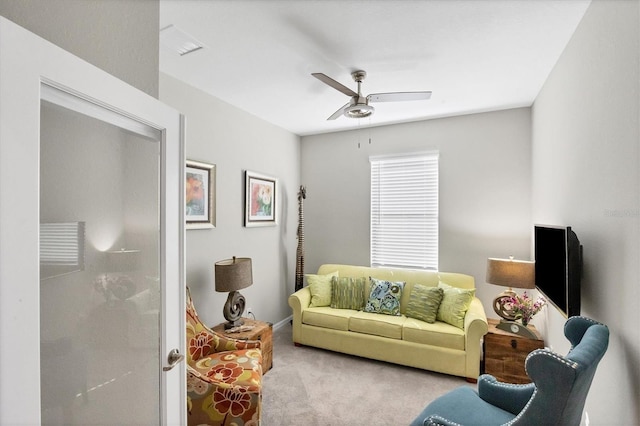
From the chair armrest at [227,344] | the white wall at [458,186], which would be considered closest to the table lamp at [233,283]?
the chair armrest at [227,344]

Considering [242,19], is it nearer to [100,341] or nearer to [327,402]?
[100,341]

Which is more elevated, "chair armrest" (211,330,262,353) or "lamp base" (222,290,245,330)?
"lamp base" (222,290,245,330)

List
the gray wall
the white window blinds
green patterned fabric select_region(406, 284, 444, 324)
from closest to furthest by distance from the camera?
the white window blinds → the gray wall → green patterned fabric select_region(406, 284, 444, 324)

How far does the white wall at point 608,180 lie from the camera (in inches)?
50.7

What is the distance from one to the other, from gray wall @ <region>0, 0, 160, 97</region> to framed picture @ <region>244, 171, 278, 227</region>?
Answer: 221 cm

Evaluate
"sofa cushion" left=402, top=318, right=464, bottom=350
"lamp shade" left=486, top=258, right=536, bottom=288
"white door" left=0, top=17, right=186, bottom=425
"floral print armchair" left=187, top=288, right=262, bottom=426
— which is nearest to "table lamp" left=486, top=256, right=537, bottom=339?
"lamp shade" left=486, top=258, right=536, bottom=288

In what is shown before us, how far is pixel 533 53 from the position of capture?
231 centimetres

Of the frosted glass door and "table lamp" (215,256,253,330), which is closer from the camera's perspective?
the frosted glass door

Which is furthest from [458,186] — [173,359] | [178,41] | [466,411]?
[173,359]

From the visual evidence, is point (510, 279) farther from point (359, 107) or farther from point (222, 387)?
point (222, 387)

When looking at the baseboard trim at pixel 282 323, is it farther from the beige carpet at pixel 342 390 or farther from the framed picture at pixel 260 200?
the framed picture at pixel 260 200

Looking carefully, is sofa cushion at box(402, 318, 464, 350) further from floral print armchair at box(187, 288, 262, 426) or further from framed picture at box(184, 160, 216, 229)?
framed picture at box(184, 160, 216, 229)

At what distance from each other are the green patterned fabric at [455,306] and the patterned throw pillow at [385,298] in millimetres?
462

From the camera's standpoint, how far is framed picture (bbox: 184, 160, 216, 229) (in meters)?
2.88
